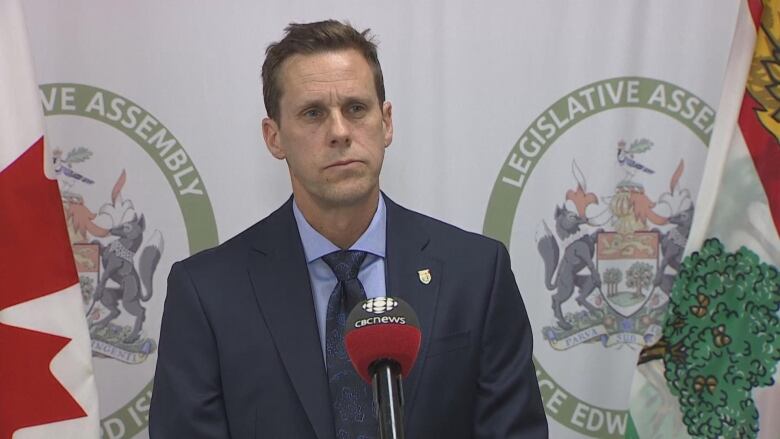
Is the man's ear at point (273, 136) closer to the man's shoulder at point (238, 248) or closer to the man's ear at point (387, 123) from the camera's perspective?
the man's shoulder at point (238, 248)

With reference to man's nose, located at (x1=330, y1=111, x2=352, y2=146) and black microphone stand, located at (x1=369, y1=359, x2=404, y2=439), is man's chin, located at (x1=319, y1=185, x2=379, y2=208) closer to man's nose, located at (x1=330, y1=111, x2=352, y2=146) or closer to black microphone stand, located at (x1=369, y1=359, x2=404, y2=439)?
man's nose, located at (x1=330, y1=111, x2=352, y2=146)

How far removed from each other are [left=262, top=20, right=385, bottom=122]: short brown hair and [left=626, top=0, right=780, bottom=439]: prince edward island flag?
119 cm

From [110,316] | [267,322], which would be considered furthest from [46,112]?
[267,322]

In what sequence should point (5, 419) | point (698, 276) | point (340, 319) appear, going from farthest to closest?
point (698, 276) → point (5, 419) → point (340, 319)

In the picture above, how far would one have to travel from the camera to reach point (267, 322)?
7.57 feet

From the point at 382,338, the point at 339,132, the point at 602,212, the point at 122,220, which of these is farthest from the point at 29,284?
the point at 602,212

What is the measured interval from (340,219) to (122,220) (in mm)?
1058

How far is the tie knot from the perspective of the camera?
93.1 inches

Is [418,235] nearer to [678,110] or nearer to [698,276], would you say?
[698,276]

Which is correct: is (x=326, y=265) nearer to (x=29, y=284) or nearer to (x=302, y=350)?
(x=302, y=350)

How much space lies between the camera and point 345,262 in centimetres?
238

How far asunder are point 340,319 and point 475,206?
1.07m

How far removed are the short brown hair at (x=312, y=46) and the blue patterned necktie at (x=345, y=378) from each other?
0.47 metres

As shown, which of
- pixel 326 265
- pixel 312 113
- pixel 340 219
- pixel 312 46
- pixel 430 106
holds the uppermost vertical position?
pixel 430 106
